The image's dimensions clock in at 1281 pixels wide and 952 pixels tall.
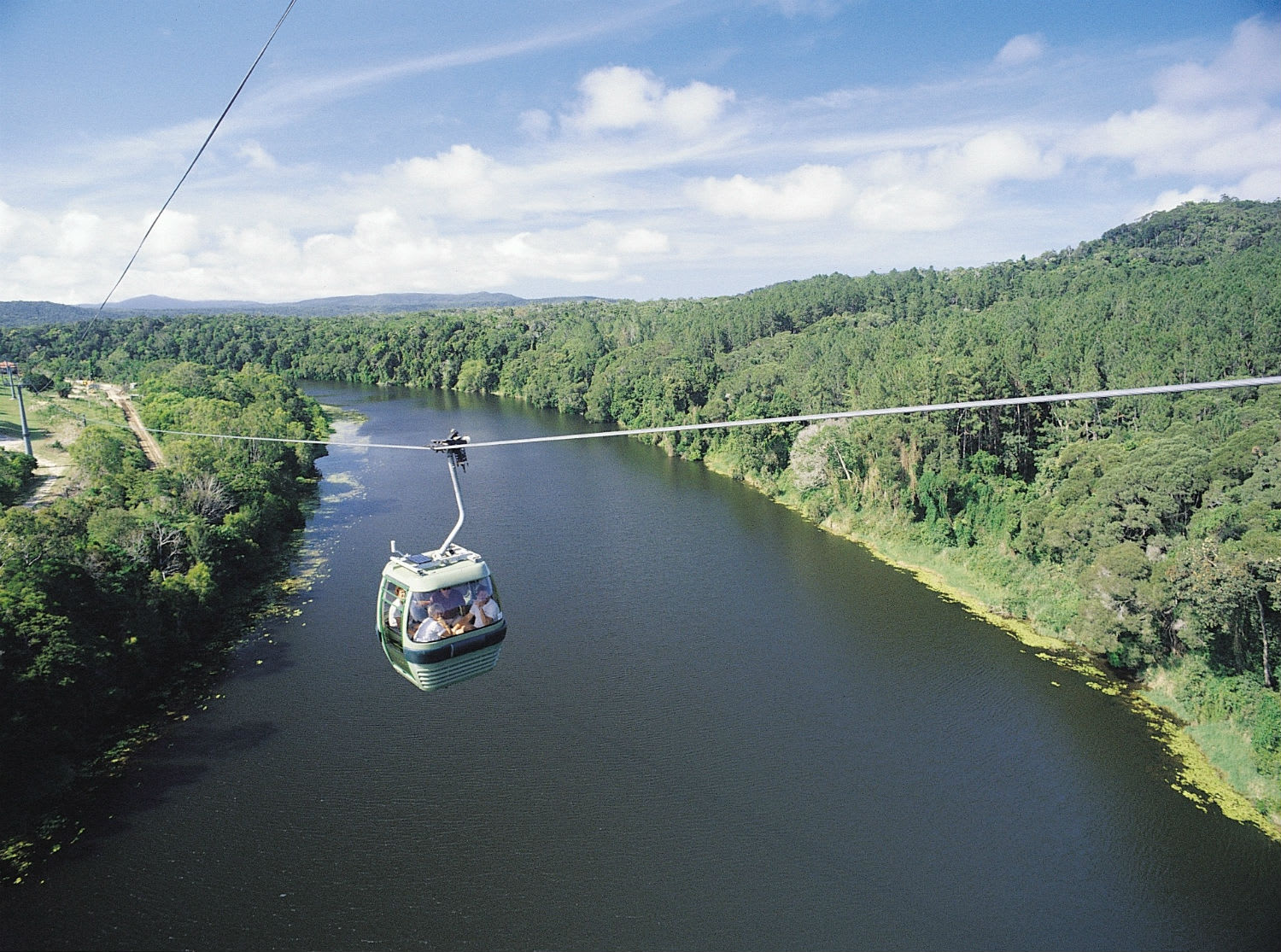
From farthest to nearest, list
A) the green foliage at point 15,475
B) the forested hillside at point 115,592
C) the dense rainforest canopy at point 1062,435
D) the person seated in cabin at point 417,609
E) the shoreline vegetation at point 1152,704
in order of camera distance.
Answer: the green foliage at point 15,475 < the dense rainforest canopy at point 1062,435 < the shoreline vegetation at point 1152,704 < the forested hillside at point 115,592 < the person seated in cabin at point 417,609

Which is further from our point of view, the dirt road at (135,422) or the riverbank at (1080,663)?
the dirt road at (135,422)

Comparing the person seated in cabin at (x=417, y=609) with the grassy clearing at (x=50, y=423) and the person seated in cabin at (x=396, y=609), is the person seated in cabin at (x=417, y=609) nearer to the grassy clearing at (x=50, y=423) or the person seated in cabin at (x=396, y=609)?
the person seated in cabin at (x=396, y=609)

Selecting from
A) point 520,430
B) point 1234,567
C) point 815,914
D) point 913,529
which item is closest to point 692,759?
point 815,914

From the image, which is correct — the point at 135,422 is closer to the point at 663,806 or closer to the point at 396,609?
the point at 663,806

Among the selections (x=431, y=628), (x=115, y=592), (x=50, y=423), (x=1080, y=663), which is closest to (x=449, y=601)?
(x=431, y=628)

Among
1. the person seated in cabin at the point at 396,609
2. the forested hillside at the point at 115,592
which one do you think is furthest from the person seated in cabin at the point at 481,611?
the forested hillside at the point at 115,592

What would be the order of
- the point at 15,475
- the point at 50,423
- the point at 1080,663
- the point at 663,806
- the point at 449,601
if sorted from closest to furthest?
1. the point at 449,601
2. the point at 663,806
3. the point at 1080,663
4. the point at 15,475
5. the point at 50,423
